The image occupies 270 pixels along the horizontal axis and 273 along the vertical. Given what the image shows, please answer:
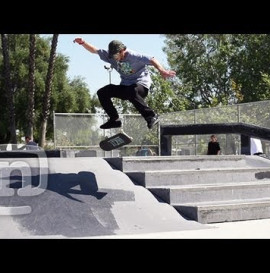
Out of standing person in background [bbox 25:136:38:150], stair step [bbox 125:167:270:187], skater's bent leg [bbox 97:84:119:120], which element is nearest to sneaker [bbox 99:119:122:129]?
skater's bent leg [bbox 97:84:119:120]

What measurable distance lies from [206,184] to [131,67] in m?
2.13

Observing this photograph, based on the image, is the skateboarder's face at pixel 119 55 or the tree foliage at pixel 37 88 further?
the tree foliage at pixel 37 88

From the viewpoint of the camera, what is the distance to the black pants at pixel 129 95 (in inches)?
318

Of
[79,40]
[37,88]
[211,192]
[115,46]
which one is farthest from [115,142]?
[37,88]

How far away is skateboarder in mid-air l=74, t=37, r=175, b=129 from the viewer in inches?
311

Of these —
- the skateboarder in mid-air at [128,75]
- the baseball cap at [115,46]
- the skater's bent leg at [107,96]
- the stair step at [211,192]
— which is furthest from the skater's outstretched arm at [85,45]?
the stair step at [211,192]

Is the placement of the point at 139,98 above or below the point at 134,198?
above

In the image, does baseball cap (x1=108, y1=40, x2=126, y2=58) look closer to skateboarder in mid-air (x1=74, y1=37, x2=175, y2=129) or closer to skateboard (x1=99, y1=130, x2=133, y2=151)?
skateboarder in mid-air (x1=74, y1=37, x2=175, y2=129)

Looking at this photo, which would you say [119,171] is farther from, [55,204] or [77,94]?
[77,94]

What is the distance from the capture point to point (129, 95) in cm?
807

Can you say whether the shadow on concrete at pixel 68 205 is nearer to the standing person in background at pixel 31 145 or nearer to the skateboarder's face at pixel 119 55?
the skateboarder's face at pixel 119 55

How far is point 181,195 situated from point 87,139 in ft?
36.1

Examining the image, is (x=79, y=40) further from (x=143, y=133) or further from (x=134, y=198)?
(x=143, y=133)
